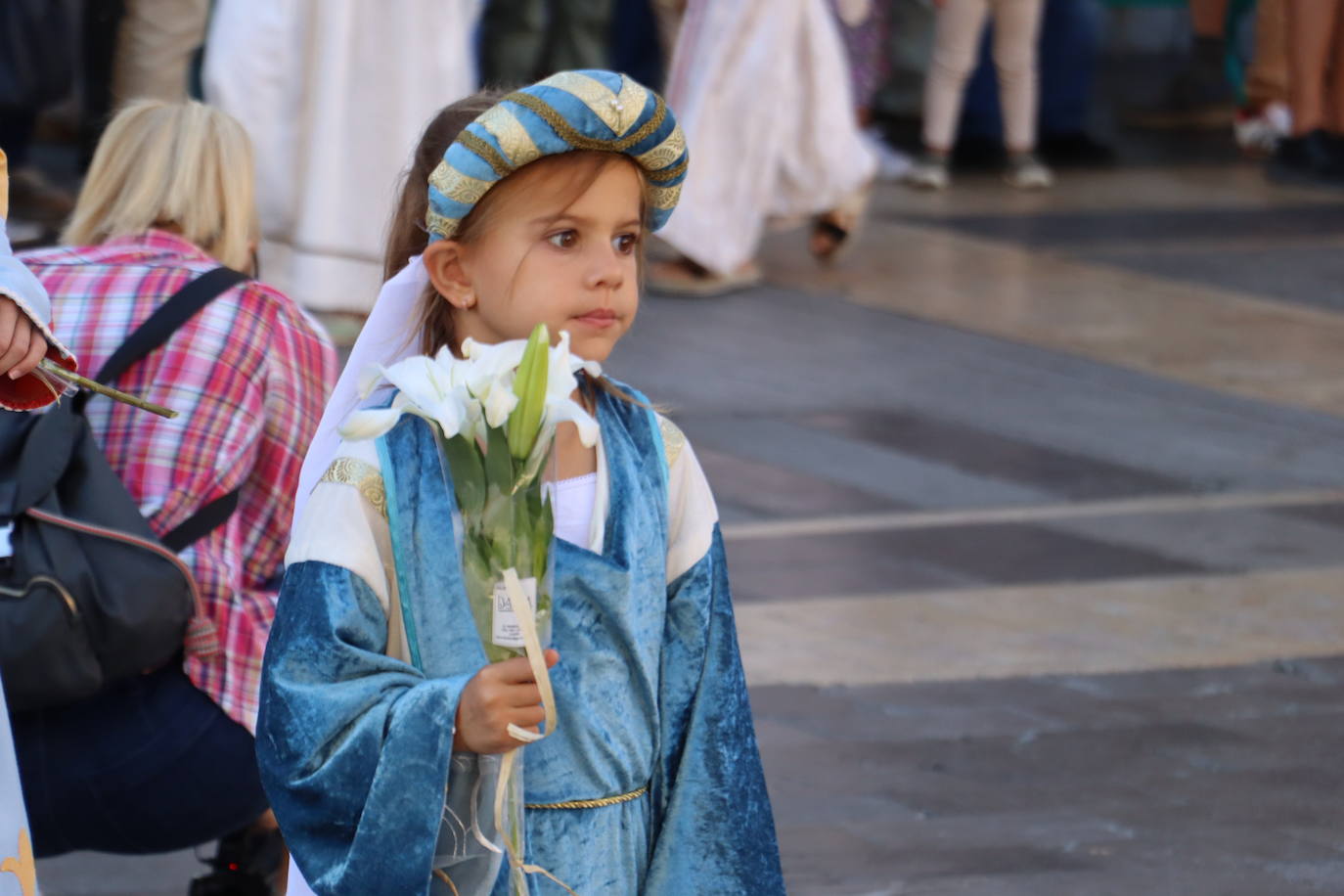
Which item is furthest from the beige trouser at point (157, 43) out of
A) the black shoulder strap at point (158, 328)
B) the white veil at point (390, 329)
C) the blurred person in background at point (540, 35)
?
the white veil at point (390, 329)

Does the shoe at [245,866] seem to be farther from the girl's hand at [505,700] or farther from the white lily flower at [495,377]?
the white lily flower at [495,377]

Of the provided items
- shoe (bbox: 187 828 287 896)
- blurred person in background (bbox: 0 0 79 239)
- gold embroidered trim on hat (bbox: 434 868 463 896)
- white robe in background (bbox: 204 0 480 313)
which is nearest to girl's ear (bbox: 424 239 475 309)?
gold embroidered trim on hat (bbox: 434 868 463 896)

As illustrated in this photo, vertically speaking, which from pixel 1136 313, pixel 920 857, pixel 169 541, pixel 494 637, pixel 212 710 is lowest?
pixel 1136 313

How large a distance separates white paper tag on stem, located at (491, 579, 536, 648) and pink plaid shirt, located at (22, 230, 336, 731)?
4.45ft

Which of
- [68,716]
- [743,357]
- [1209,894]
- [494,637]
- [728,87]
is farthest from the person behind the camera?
[728,87]

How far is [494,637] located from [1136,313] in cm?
714

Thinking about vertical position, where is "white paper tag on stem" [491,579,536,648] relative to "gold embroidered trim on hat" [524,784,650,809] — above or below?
above

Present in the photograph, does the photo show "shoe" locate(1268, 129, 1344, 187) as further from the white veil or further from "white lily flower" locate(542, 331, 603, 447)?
"white lily flower" locate(542, 331, 603, 447)

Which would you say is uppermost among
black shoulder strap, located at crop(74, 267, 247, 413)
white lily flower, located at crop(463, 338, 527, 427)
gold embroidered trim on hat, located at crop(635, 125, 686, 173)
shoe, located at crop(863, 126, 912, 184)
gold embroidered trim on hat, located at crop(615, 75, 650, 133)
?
gold embroidered trim on hat, located at crop(615, 75, 650, 133)

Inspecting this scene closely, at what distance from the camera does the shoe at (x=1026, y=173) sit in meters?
11.5

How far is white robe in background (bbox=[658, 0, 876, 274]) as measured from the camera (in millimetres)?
8484

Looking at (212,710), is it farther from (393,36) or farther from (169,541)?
(393,36)

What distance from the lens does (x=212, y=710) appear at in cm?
341

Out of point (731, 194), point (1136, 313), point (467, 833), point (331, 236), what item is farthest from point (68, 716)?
point (1136, 313)
